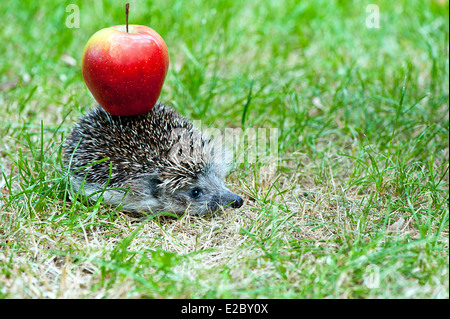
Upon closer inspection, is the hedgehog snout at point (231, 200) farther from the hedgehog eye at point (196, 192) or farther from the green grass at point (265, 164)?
the hedgehog eye at point (196, 192)

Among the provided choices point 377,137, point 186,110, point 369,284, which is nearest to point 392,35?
point 377,137

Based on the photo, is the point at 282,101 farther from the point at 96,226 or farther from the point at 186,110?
the point at 96,226

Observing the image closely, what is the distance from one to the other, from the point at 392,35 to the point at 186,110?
3.70 meters

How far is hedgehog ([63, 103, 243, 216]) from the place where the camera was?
13.0 ft

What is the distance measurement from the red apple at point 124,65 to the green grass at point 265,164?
85 cm

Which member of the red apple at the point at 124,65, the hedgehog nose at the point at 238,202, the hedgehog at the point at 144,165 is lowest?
the hedgehog nose at the point at 238,202

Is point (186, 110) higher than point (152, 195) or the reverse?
higher

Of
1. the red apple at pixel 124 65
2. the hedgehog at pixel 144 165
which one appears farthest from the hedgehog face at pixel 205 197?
the red apple at pixel 124 65

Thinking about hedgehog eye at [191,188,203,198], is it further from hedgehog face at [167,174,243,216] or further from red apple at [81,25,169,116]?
red apple at [81,25,169,116]

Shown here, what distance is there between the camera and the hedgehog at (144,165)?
3.96 metres

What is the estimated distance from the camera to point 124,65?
3.52 metres

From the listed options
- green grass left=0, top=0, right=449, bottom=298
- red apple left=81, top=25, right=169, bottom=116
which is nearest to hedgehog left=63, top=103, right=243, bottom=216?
green grass left=0, top=0, right=449, bottom=298

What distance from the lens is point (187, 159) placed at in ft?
13.2
